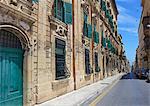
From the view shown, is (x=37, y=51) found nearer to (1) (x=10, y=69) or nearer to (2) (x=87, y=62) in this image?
(1) (x=10, y=69)

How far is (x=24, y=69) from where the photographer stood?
11.0 m

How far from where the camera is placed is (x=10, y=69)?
10008 mm

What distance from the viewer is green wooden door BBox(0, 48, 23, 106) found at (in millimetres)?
9484

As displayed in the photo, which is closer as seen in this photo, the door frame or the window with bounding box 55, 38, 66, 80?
the door frame

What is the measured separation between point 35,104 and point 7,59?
2.73m

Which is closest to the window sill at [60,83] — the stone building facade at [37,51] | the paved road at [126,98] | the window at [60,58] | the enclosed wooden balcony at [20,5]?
the stone building facade at [37,51]

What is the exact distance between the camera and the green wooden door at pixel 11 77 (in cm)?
948

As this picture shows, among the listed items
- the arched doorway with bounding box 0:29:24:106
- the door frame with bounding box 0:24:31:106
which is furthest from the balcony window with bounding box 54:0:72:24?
the arched doorway with bounding box 0:29:24:106

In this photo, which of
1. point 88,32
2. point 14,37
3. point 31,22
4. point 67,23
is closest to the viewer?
point 14,37

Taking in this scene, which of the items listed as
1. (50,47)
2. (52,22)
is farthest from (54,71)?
(52,22)

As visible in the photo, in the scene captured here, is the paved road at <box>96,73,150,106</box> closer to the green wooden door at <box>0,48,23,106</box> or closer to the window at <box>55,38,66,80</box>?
the window at <box>55,38,66,80</box>

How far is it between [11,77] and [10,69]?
0.94 feet

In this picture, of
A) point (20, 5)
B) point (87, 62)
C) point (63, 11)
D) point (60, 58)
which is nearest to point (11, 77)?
point (20, 5)

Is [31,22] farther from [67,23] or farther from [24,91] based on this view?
[67,23]
